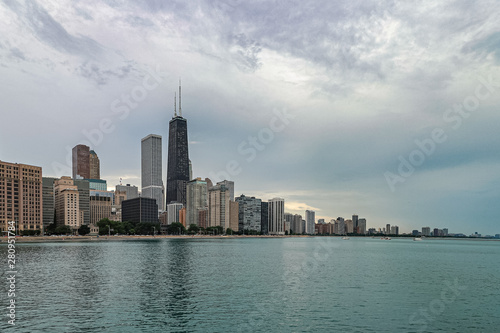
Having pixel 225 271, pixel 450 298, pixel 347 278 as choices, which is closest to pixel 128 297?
pixel 225 271

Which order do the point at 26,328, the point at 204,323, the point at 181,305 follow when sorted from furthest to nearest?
the point at 181,305 < the point at 204,323 < the point at 26,328

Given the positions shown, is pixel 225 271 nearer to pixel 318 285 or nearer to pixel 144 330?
pixel 318 285

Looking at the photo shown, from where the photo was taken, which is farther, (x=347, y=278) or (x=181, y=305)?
(x=347, y=278)

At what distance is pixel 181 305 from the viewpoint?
51.2 metres

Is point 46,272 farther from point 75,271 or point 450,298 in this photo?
point 450,298

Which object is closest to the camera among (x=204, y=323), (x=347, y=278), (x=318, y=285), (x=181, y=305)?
(x=204, y=323)

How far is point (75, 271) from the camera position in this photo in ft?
280

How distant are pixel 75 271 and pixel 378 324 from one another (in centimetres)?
7361

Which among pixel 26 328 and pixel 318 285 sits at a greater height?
pixel 26 328

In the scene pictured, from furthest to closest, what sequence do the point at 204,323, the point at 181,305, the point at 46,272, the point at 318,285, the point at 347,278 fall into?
1. the point at 46,272
2. the point at 347,278
3. the point at 318,285
4. the point at 181,305
5. the point at 204,323

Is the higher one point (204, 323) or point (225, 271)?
point (204, 323)

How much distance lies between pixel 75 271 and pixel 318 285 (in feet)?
196

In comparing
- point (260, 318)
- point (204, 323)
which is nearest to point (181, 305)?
point (204, 323)

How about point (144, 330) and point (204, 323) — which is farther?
point (204, 323)
